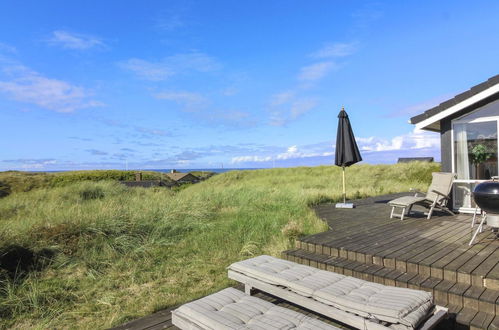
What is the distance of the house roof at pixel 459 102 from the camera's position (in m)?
5.57

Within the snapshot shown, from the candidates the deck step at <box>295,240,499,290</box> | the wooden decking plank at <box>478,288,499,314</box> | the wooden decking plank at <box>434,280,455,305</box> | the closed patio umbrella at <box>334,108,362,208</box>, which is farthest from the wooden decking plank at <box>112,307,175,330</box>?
the closed patio umbrella at <box>334,108,362,208</box>

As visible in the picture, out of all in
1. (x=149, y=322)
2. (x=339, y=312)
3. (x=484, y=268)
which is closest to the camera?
(x=339, y=312)

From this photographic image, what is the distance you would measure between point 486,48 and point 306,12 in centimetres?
615

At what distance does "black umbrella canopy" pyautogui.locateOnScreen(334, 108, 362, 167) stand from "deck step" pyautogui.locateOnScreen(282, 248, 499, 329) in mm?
4180

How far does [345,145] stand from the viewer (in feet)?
24.9

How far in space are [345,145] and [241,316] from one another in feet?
20.7

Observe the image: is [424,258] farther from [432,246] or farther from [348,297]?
[348,297]

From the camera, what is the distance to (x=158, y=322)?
8.88ft

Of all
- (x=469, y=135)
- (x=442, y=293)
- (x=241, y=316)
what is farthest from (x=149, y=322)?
(x=469, y=135)

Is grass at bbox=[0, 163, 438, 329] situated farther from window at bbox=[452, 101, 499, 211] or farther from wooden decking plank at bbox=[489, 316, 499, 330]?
window at bbox=[452, 101, 499, 211]

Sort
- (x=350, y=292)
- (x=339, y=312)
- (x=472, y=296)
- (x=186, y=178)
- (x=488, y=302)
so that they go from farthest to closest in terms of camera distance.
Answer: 1. (x=186, y=178)
2. (x=472, y=296)
3. (x=488, y=302)
4. (x=350, y=292)
5. (x=339, y=312)

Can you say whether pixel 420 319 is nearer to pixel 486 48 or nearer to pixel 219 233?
pixel 219 233

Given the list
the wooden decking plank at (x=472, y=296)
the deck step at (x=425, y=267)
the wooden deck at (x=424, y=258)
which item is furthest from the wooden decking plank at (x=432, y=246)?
the wooden decking plank at (x=472, y=296)

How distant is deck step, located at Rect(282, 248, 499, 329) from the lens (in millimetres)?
2447
